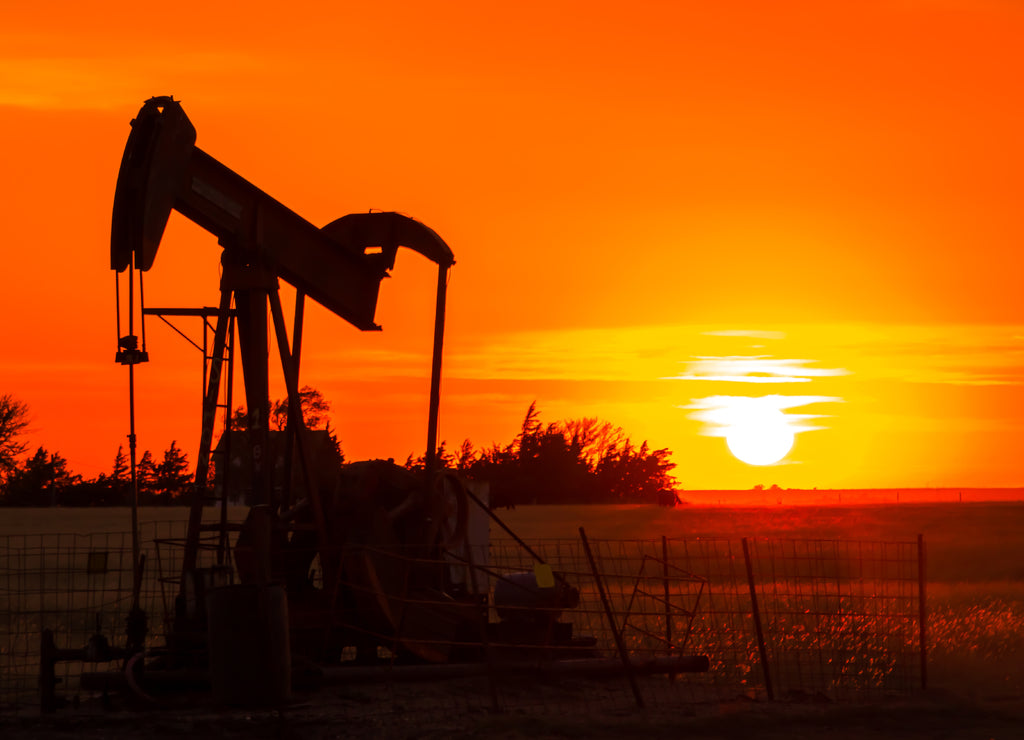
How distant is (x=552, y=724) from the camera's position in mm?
10055

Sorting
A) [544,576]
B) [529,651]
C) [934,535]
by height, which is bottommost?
[529,651]

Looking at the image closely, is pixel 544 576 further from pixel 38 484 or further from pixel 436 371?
pixel 38 484

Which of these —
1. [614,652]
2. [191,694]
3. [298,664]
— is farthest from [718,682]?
[191,694]

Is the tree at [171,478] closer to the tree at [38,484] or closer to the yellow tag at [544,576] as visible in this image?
the tree at [38,484]

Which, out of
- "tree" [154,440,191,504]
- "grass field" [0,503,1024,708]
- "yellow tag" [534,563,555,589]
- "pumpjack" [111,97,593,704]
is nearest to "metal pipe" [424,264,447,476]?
"pumpjack" [111,97,593,704]

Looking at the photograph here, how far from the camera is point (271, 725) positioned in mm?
10039

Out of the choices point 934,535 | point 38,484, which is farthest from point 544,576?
point 38,484

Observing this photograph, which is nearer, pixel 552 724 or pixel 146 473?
pixel 552 724

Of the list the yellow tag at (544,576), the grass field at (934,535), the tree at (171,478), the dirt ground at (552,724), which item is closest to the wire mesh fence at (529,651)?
the yellow tag at (544,576)

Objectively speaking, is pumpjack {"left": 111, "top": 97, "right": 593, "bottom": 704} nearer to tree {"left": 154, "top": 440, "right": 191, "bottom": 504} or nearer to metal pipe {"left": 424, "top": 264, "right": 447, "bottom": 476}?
metal pipe {"left": 424, "top": 264, "right": 447, "bottom": 476}

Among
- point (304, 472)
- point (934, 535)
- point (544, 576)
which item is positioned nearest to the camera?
point (544, 576)

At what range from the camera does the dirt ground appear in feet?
32.1

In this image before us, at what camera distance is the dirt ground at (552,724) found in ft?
32.1

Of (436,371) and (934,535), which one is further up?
(436,371)
